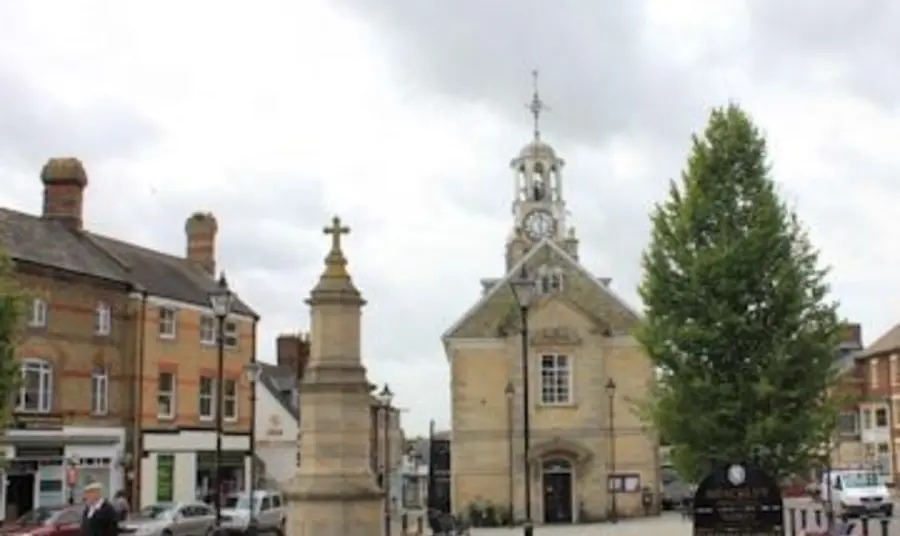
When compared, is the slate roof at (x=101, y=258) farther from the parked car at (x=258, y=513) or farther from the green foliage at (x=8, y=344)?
the green foliage at (x=8, y=344)

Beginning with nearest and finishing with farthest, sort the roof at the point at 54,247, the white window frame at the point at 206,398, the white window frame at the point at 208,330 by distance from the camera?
the roof at the point at 54,247 → the white window frame at the point at 206,398 → the white window frame at the point at 208,330

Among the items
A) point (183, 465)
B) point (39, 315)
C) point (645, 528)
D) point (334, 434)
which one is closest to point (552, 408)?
point (645, 528)

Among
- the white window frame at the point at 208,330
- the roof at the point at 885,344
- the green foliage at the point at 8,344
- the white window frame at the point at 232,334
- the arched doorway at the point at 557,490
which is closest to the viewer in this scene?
the green foliage at the point at 8,344

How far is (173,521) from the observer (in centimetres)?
3494

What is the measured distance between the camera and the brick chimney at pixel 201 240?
55.2 meters

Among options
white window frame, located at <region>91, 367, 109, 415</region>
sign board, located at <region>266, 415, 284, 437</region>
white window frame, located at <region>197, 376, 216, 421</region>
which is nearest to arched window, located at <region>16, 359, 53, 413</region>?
white window frame, located at <region>91, 367, 109, 415</region>

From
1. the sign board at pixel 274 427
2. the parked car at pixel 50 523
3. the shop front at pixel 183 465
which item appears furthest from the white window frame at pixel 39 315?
the sign board at pixel 274 427

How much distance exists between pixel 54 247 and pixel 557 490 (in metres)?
23.7

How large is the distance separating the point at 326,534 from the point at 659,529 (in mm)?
24735

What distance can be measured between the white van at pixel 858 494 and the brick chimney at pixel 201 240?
93.5 ft

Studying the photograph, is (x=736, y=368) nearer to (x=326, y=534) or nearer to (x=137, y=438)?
(x=326, y=534)

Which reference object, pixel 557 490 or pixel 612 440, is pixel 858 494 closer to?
pixel 612 440

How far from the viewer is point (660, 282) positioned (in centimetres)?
2838

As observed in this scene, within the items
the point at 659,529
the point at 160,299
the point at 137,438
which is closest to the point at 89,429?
the point at 137,438
